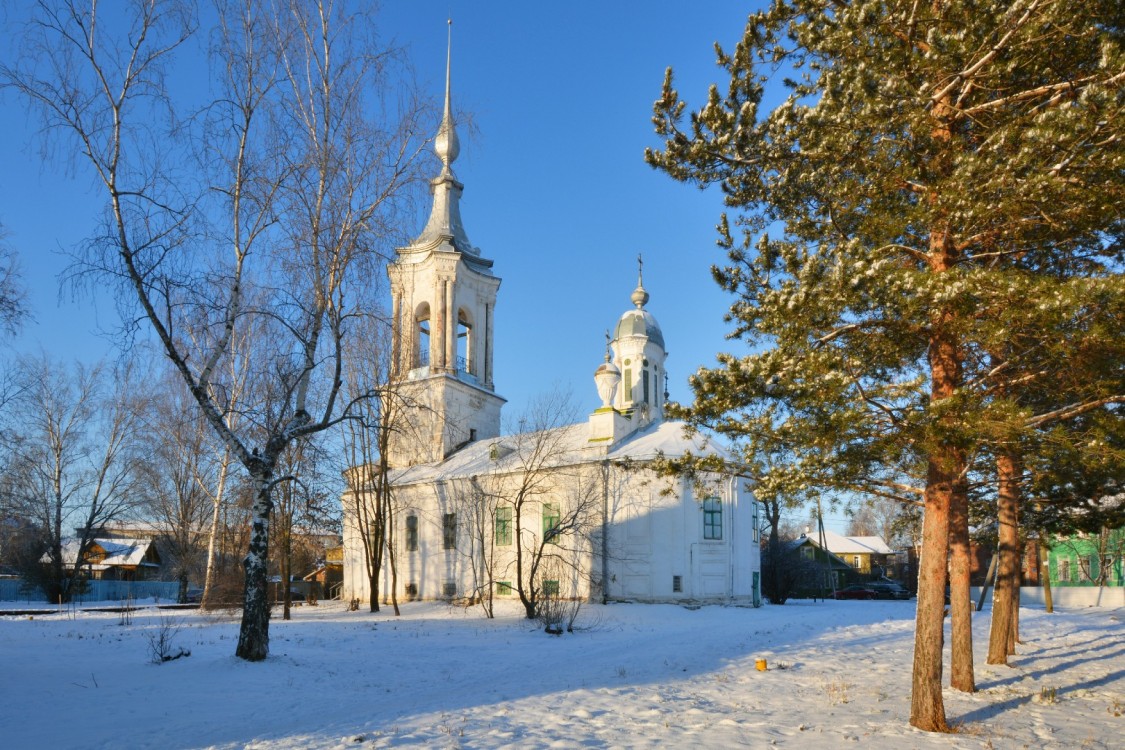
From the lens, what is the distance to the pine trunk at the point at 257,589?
1309 centimetres

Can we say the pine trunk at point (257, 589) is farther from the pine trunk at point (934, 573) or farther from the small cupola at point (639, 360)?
the small cupola at point (639, 360)

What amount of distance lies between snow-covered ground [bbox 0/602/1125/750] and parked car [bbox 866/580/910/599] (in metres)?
29.1

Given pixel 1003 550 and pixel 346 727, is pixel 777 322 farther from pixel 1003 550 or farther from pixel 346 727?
pixel 1003 550

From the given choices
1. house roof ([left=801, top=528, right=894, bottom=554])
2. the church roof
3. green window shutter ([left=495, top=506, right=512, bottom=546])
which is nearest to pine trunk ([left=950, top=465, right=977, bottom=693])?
the church roof

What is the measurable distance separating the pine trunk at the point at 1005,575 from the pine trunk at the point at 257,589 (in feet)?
39.7

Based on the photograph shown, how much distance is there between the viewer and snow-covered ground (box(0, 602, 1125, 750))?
8.67m

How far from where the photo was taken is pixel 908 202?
9430 millimetres

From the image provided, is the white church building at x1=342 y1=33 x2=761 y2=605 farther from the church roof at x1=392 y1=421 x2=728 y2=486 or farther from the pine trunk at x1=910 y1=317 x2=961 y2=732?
the pine trunk at x1=910 y1=317 x2=961 y2=732

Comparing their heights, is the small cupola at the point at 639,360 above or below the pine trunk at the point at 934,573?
above

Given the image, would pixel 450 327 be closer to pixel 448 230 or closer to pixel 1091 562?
pixel 448 230

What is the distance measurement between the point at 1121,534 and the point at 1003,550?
37732 mm

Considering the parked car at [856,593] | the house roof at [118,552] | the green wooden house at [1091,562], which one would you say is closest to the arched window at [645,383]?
the parked car at [856,593]

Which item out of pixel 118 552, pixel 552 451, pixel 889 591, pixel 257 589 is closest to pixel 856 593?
pixel 889 591

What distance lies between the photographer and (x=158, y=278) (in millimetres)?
12656
